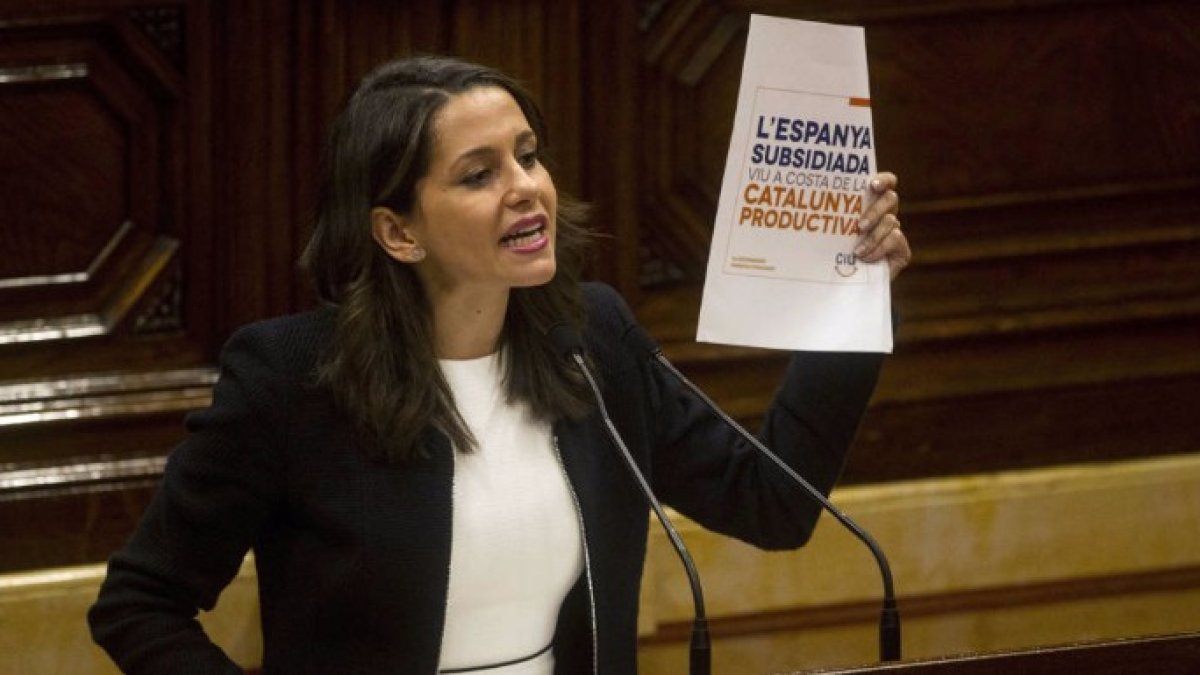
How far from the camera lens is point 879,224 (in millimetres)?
2422

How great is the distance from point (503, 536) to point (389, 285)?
1.03 feet

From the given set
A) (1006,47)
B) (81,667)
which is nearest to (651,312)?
(1006,47)

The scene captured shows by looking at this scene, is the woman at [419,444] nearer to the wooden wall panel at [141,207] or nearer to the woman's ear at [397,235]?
the woman's ear at [397,235]

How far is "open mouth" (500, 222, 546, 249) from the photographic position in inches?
94.7

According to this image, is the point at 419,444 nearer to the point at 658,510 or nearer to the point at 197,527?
the point at 197,527

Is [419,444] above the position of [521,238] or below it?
below

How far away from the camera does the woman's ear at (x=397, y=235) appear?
2449 mm

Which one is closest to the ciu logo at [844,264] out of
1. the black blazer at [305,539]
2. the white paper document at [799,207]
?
the white paper document at [799,207]

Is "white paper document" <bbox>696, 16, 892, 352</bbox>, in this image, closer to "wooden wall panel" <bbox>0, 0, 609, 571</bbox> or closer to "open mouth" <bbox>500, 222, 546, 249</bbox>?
"open mouth" <bbox>500, 222, 546, 249</bbox>

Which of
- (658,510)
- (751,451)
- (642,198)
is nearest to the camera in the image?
(658,510)

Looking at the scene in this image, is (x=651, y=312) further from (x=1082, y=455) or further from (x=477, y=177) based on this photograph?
(x=477, y=177)

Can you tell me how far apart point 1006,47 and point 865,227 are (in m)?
1.29

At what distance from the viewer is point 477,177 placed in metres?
2.42

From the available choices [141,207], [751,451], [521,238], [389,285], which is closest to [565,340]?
[521,238]
